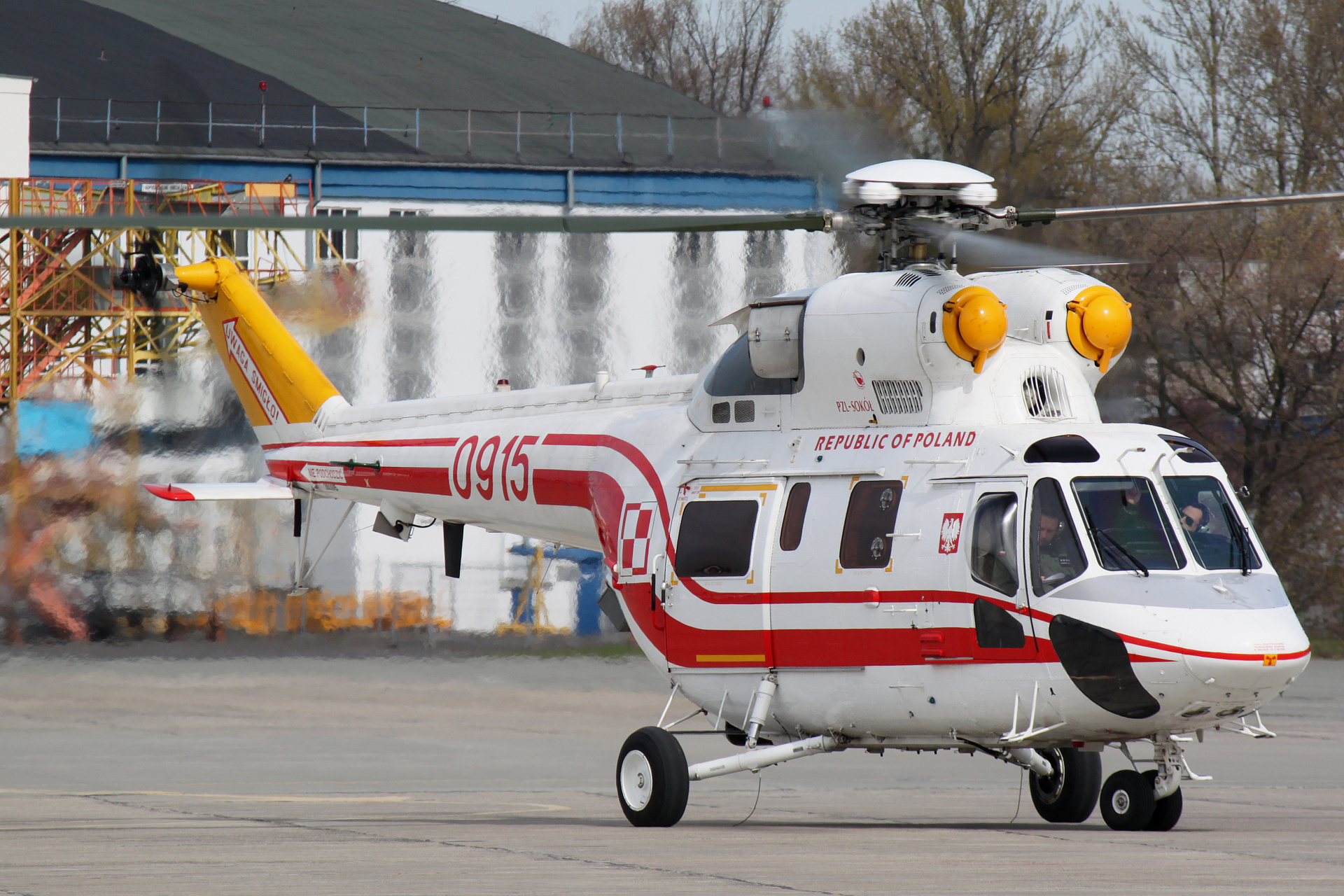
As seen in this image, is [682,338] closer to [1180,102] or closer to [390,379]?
[390,379]

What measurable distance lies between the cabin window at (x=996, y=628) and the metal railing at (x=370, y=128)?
1612cm

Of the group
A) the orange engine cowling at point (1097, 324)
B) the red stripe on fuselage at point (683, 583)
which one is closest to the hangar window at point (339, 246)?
the red stripe on fuselage at point (683, 583)

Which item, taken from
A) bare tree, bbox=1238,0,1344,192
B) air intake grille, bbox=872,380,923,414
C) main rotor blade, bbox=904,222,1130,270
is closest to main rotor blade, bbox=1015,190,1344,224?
main rotor blade, bbox=904,222,1130,270

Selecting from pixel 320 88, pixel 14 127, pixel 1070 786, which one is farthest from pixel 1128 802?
pixel 320 88

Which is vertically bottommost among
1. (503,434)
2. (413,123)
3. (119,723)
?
(119,723)

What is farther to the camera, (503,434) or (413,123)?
(413,123)

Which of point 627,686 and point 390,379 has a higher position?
point 390,379

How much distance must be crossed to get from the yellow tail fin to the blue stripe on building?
33.2 ft

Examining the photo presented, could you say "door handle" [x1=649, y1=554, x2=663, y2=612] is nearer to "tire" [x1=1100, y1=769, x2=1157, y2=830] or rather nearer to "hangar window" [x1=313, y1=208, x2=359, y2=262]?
"tire" [x1=1100, y1=769, x2=1157, y2=830]

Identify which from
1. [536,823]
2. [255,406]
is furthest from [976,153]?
[536,823]

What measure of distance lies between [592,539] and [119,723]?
7918 mm

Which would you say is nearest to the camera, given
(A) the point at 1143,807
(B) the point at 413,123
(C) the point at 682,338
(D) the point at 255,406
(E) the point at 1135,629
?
(E) the point at 1135,629

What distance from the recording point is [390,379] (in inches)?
893

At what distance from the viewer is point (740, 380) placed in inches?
426
